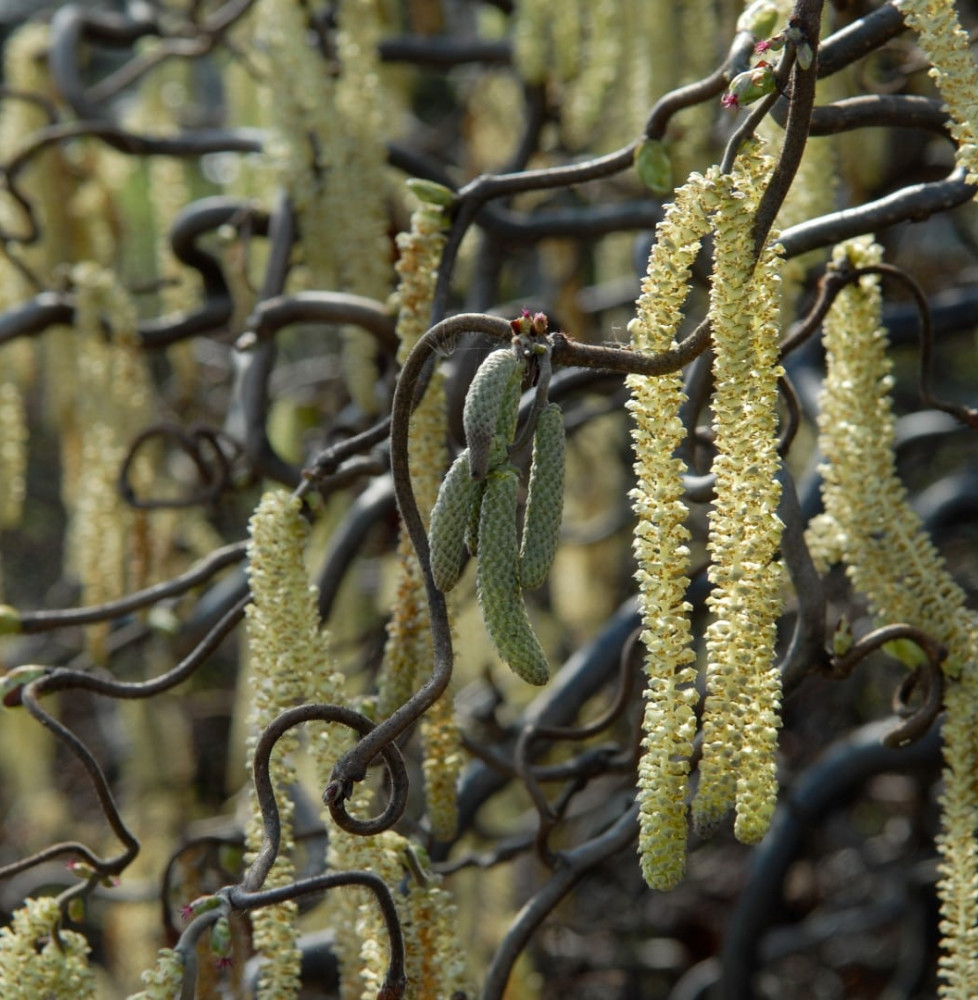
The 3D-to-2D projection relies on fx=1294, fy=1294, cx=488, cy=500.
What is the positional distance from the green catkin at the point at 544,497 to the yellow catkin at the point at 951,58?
1.15 ft

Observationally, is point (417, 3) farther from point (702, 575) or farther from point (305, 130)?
point (702, 575)

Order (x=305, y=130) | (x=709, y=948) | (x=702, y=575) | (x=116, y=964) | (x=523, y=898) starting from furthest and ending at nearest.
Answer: (x=709, y=948) < (x=116, y=964) < (x=523, y=898) < (x=305, y=130) < (x=702, y=575)

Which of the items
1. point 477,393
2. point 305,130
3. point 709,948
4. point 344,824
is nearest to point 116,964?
point 709,948

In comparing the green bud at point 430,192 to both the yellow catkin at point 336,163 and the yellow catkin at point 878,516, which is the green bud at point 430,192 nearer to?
the yellow catkin at point 878,516

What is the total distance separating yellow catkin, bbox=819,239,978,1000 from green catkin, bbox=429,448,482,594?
1.53 ft

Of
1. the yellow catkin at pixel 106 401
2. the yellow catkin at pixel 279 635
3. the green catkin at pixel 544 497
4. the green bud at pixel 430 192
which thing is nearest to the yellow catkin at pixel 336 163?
the yellow catkin at pixel 106 401

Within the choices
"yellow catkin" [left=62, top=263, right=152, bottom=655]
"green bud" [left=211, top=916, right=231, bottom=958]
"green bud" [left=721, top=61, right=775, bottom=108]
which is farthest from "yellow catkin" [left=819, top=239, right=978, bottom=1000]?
"yellow catkin" [left=62, top=263, right=152, bottom=655]

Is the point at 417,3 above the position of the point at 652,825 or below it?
above

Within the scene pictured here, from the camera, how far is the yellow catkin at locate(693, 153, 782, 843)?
2.72ft

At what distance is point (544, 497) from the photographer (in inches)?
31.4

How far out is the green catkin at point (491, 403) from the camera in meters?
0.77

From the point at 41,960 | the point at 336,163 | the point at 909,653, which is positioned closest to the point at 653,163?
the point at 909,653

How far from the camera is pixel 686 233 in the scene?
0.81 m

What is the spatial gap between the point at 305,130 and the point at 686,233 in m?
1.10
